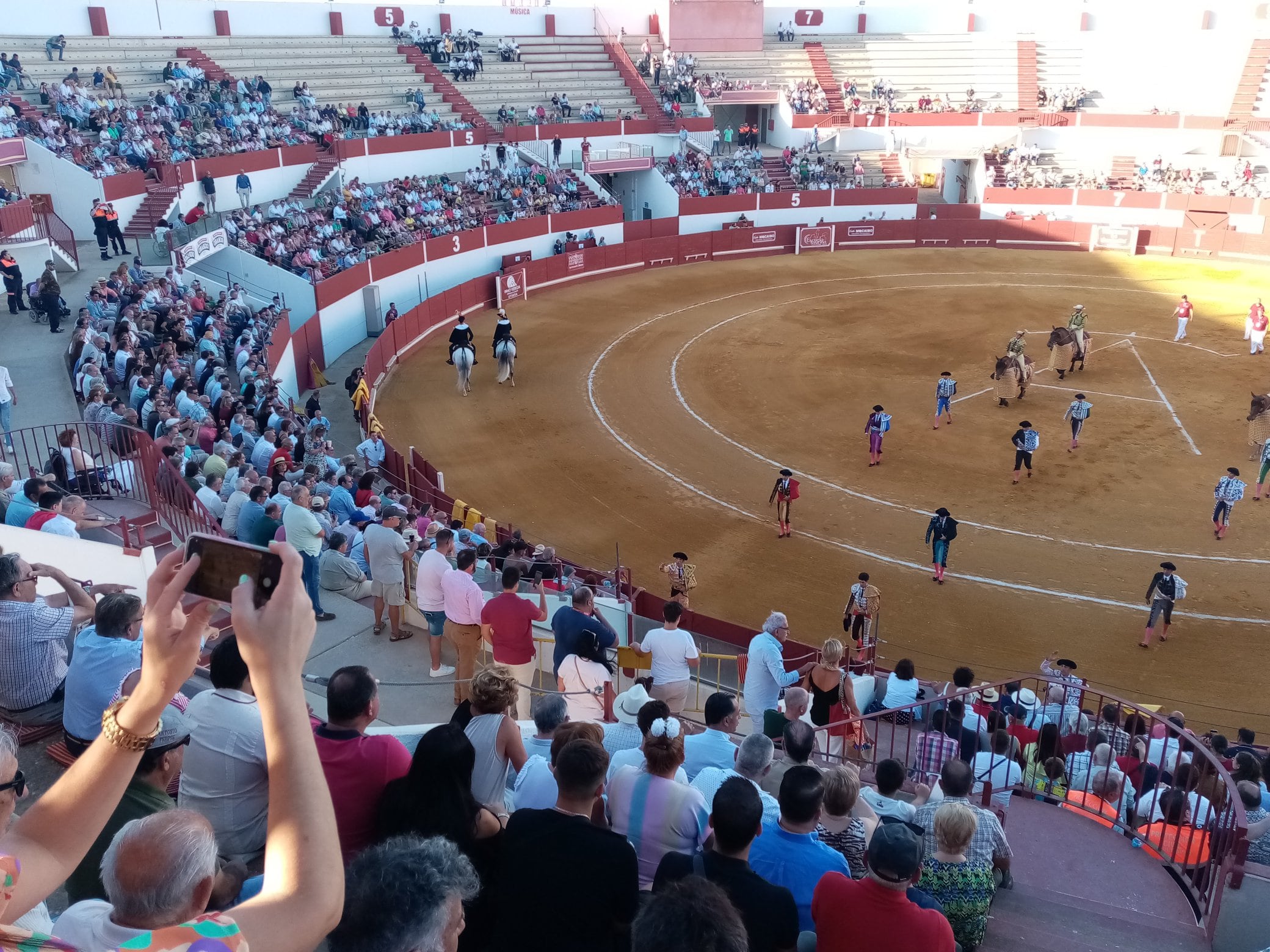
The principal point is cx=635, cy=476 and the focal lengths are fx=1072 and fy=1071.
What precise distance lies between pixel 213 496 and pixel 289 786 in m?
10.2

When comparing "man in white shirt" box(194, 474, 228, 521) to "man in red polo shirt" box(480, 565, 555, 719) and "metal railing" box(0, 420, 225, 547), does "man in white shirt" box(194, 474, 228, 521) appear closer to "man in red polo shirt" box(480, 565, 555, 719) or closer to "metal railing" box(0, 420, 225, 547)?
"metal railing" box(0, 420, 225, 547)

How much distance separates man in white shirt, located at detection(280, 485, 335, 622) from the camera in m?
10.8

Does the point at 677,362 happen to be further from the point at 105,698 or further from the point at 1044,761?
the point at 105,698

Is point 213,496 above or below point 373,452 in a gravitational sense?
above

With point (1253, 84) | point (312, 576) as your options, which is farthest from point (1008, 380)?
point (1253, 84)

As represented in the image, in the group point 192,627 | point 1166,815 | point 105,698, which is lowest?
point 1166,815

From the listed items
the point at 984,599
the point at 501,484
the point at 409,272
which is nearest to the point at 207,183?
the point at 409,272

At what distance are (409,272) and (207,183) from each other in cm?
600

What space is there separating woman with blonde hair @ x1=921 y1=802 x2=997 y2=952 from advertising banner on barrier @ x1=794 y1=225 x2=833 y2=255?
38911mm

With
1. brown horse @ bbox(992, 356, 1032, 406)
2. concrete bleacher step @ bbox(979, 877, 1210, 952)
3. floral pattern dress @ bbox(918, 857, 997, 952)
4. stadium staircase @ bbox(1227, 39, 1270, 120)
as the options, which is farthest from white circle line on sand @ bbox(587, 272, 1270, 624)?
stadium staircase @ bbox(1227, 39, 1270, 120)

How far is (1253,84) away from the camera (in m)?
48.7

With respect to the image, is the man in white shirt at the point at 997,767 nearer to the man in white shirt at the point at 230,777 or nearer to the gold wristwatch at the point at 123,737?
the man in white shirt at the point at 230,777

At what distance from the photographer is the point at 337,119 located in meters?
38.0

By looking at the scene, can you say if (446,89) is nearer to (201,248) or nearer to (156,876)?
(201,248)
